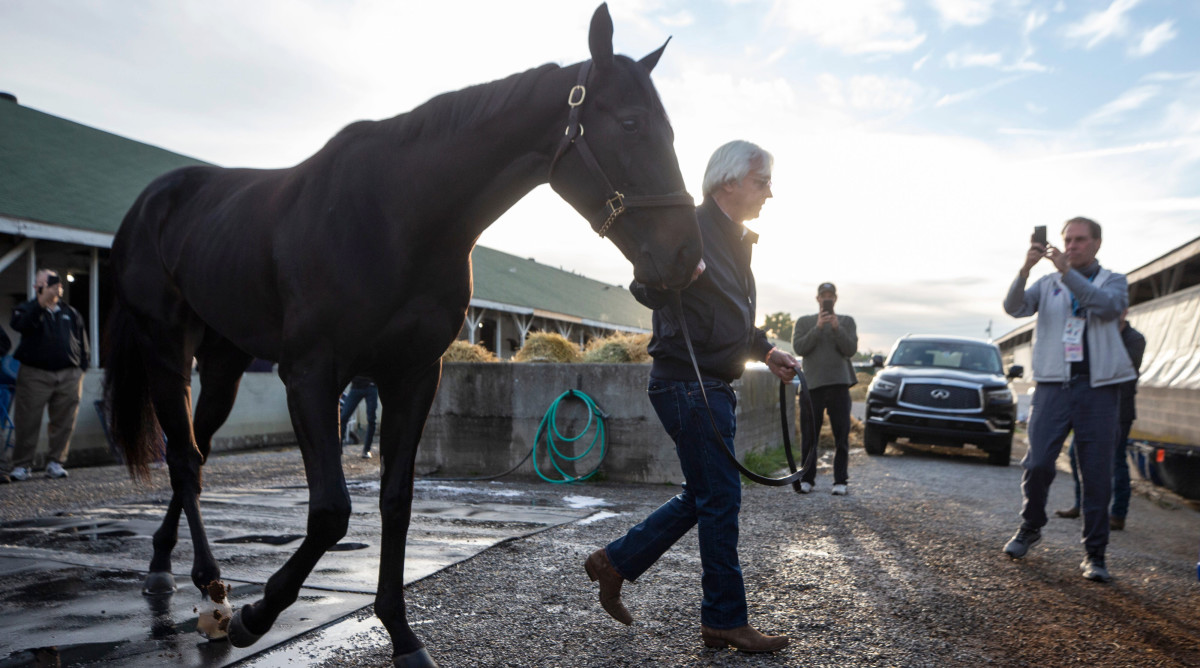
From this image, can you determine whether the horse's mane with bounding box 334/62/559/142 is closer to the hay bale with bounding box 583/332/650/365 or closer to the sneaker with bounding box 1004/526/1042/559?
the sneaker with bounding box 1004/526/1042/559

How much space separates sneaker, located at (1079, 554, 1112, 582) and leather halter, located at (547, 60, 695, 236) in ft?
12.4

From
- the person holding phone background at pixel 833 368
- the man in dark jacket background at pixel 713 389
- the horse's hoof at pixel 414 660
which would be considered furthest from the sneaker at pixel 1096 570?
the horse's hoof at pixel 414 660

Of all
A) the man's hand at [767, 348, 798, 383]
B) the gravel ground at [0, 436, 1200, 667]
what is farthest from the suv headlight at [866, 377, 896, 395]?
the man's hand at [767, 348, 798, 383]

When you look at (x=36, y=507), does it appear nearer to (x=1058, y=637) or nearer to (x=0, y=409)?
(x=0, y=409)

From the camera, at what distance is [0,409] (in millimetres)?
9031

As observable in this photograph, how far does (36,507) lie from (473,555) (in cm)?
429

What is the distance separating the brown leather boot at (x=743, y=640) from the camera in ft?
9.45

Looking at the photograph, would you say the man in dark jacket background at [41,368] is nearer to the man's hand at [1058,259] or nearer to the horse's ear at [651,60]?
the horse's ear at [651,60]

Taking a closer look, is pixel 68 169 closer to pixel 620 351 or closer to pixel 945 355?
pixel 620 351

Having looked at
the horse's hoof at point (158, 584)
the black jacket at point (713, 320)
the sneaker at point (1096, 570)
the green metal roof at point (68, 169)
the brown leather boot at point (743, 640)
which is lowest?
the sneaker at point (1096, 570)

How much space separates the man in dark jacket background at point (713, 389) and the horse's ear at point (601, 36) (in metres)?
0.81

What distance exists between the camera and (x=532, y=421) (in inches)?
332

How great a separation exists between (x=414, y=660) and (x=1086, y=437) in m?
4.14

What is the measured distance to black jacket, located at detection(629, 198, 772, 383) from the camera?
3.02 meters
